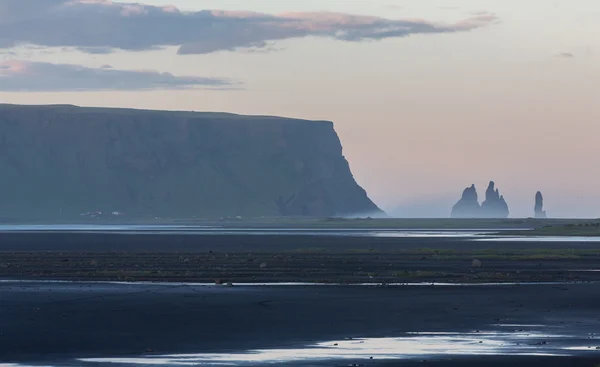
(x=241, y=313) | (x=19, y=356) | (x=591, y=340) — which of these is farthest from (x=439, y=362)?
(x=241, y=313)

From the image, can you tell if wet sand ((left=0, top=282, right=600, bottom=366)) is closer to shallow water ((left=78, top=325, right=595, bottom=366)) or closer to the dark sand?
the dark sand

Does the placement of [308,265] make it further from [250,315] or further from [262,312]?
[250,315]

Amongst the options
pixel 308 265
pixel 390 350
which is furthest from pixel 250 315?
pixel 308 265

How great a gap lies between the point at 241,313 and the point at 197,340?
23.4 feet

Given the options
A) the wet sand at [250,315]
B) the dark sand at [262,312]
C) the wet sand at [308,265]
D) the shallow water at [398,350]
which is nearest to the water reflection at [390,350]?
the shallow water at [398,350]

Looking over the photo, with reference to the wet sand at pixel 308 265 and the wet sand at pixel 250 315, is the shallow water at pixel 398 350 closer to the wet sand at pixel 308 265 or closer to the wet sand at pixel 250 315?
the wet sand at pixel 250 315

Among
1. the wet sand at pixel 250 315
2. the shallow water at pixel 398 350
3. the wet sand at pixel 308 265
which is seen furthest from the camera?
the wet sand at pixel 308 265

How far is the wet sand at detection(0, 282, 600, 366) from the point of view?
28.3m

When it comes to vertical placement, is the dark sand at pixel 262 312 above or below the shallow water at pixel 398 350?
below

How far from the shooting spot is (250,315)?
35656 millimetres

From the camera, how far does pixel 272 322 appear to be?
33594mm

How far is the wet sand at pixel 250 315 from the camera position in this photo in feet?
92.9

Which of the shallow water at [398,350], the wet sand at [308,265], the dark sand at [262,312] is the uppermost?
the shallow water at [398,350]

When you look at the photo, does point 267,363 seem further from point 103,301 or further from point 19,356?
point 103,301
